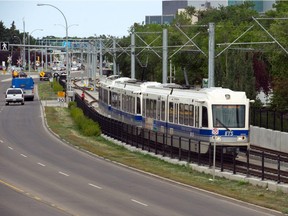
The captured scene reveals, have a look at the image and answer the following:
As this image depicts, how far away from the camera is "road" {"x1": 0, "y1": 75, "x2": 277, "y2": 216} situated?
Answer: 2383 centimetres

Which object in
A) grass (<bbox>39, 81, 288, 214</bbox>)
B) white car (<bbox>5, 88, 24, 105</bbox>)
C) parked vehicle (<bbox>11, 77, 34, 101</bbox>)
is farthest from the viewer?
parked vehicle (<bbox>11, 77, 34, 101</bbox>)

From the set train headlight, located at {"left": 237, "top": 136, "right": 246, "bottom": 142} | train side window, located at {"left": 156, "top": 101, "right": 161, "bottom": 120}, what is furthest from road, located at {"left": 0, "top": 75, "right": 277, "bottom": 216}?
train headlight, located at {"left": 237, "top": 136, "right": 246, "bottom": 142}

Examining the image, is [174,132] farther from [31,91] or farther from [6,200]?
[31,91]

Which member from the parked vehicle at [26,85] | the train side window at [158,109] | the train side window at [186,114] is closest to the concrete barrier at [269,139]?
the train side window at [158,109]

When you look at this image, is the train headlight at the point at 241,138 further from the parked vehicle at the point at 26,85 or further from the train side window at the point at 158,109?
the parked vehicle at the point at 26,85

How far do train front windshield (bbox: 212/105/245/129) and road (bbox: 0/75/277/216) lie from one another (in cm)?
439

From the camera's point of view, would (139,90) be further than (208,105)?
Yes

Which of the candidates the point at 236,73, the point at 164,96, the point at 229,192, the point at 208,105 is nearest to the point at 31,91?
the point at 236,73

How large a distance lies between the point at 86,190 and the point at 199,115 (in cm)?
982

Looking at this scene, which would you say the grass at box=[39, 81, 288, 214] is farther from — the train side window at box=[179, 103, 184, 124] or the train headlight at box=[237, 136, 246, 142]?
the train headlight at box=[237, 136, 246, 142]

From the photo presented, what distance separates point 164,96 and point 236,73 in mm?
16938

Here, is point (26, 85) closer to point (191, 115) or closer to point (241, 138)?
point (191, 115)

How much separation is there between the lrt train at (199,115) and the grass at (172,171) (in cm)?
148

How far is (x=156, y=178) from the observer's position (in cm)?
3244
